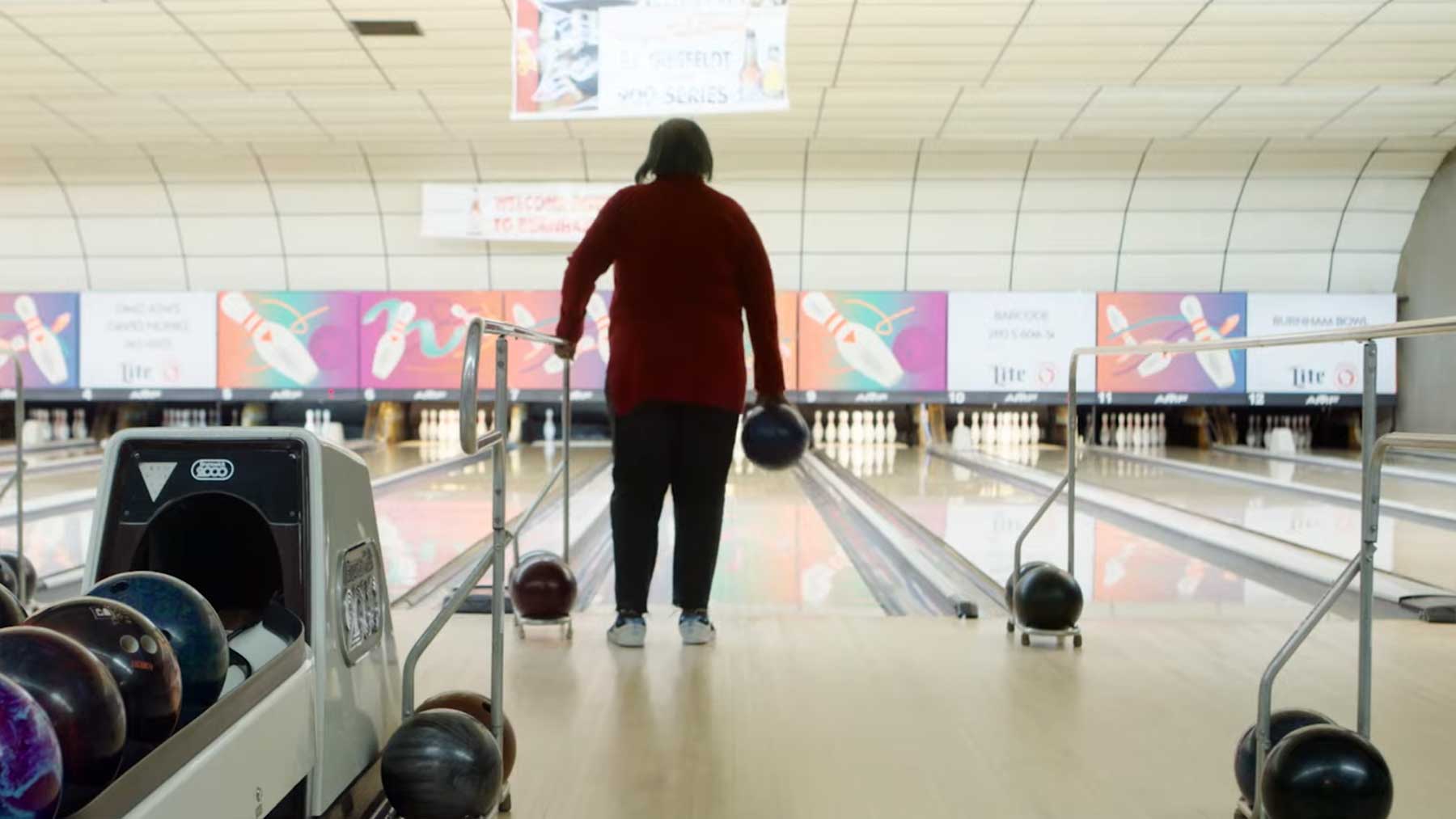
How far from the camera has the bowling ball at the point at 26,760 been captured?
43.1 inches

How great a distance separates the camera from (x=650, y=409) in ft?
10.00

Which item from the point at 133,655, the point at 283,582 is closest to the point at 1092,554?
the point at 283,582

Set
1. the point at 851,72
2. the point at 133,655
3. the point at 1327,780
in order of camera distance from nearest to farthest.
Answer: the point at 133,655 → the point at 1327,780 → the point at 851,72

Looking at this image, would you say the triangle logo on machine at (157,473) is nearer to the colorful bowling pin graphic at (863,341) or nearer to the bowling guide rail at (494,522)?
the bowling guide rail at (494,522)

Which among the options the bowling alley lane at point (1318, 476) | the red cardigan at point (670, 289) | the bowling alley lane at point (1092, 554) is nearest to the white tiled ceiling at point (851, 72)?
the bowling alley lane at point (1318, 476)

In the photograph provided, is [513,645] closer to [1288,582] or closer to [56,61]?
[1288,582]

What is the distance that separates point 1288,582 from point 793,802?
10.2ft

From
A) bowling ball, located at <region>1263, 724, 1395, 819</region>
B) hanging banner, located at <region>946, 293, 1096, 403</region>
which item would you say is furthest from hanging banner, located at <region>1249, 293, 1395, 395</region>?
bowling ball, located at <region>1263, 724, 1395, 819</region>

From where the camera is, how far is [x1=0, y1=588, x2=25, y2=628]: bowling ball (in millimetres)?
1789

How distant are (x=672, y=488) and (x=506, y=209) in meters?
7.54

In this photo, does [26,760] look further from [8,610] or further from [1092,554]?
[1092,554]

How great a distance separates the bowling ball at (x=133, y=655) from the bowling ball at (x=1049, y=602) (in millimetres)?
2318

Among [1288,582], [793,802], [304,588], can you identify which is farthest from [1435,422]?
[304,588]

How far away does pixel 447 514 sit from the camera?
20.1 ft
